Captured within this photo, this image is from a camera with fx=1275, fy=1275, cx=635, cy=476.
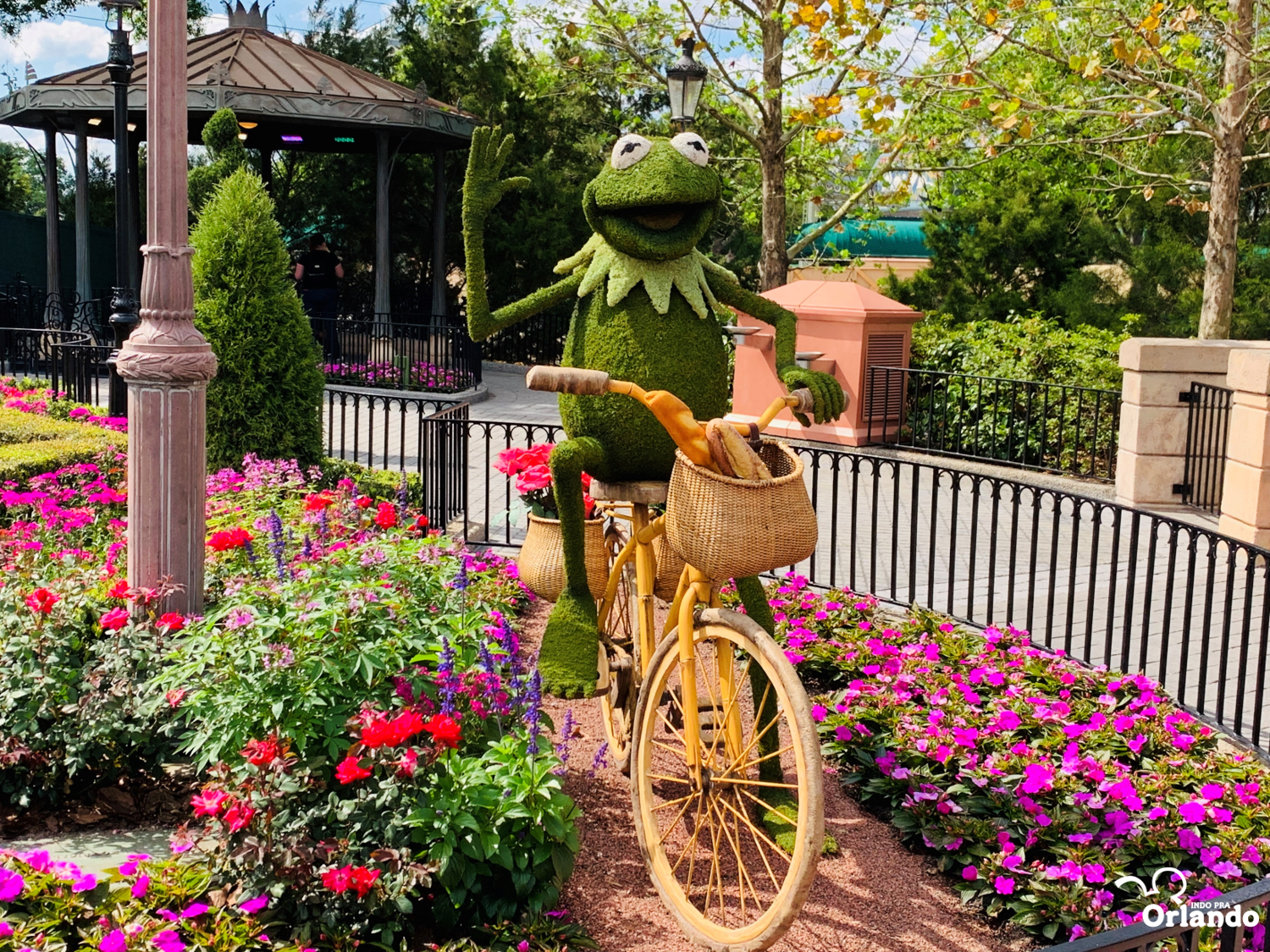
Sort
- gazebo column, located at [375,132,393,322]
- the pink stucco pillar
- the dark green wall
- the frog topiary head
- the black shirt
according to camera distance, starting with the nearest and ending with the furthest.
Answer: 1. the frog topiary head
2. the pink stucco pillar
3. gazebo column, located at [375,132,393,322]
4. the black shirt
5. the dark green wall

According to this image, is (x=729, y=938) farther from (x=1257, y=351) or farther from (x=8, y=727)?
(x=1257, y=351)

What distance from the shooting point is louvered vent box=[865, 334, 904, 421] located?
14.1 metres

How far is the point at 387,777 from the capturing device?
3584 mm

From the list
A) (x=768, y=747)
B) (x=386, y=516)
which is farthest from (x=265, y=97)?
(x=768, y=747)

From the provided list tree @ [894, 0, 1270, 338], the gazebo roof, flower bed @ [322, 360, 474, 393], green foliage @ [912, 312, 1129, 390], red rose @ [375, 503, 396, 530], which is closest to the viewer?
red rose @ [375, 503, 396, 530]

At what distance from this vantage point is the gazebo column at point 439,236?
19703 millimetres

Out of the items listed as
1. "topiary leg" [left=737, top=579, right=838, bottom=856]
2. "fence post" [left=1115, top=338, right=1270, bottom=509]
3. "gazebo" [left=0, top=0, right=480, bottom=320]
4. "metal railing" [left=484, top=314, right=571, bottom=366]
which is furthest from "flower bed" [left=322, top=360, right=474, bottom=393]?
"topiary leg" [left=737, top=579, right=838, bottom=856]

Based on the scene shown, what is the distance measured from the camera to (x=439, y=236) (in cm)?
1973

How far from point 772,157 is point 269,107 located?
6837 mm

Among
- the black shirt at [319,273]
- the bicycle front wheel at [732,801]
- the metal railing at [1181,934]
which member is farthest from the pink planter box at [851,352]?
the metal railing at [1181,934]

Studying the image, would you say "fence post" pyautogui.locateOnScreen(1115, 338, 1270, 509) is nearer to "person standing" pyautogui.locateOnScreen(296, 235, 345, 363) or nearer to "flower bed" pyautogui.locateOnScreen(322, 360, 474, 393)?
"flower bed" pyautogui.locateOnScreen(322, 360, 474, 393)

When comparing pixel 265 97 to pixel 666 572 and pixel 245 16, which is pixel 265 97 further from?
pixel 666 572

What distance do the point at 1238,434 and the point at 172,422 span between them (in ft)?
25.1

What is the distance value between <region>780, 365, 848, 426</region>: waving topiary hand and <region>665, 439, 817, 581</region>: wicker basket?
70cm
